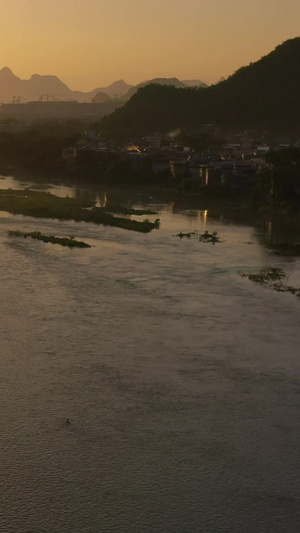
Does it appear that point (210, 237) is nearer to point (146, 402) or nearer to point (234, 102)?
point (146, 402)

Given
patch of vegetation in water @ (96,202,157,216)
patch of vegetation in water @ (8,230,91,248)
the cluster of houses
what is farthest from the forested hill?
patch of vegetation in water @ (8,230,91,248)

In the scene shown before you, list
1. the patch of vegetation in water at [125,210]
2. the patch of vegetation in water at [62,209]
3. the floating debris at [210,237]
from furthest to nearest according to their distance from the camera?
the patch of vegetation in water at [125,210], the patch of vegetation in water at [62,209], the floating debris at [210,237]

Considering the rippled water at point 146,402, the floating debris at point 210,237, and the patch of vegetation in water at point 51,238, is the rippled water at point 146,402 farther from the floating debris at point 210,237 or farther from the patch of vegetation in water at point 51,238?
the floating debris at point 210,237

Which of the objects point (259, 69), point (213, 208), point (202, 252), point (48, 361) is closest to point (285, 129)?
point (259, 69)

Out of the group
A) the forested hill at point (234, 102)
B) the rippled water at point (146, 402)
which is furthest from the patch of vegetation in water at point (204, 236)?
the forested hill at point (234, 102)

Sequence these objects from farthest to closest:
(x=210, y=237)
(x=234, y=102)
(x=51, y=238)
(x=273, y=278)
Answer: (x=234, y=102)
(x=210, y=237)
(x=51, y=238)
(x=273, y=278)

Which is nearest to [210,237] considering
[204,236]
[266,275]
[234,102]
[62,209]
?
[204,236]

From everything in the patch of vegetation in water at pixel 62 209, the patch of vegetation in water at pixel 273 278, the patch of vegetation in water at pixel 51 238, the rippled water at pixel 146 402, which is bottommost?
the rippled water at pixel 146 402
